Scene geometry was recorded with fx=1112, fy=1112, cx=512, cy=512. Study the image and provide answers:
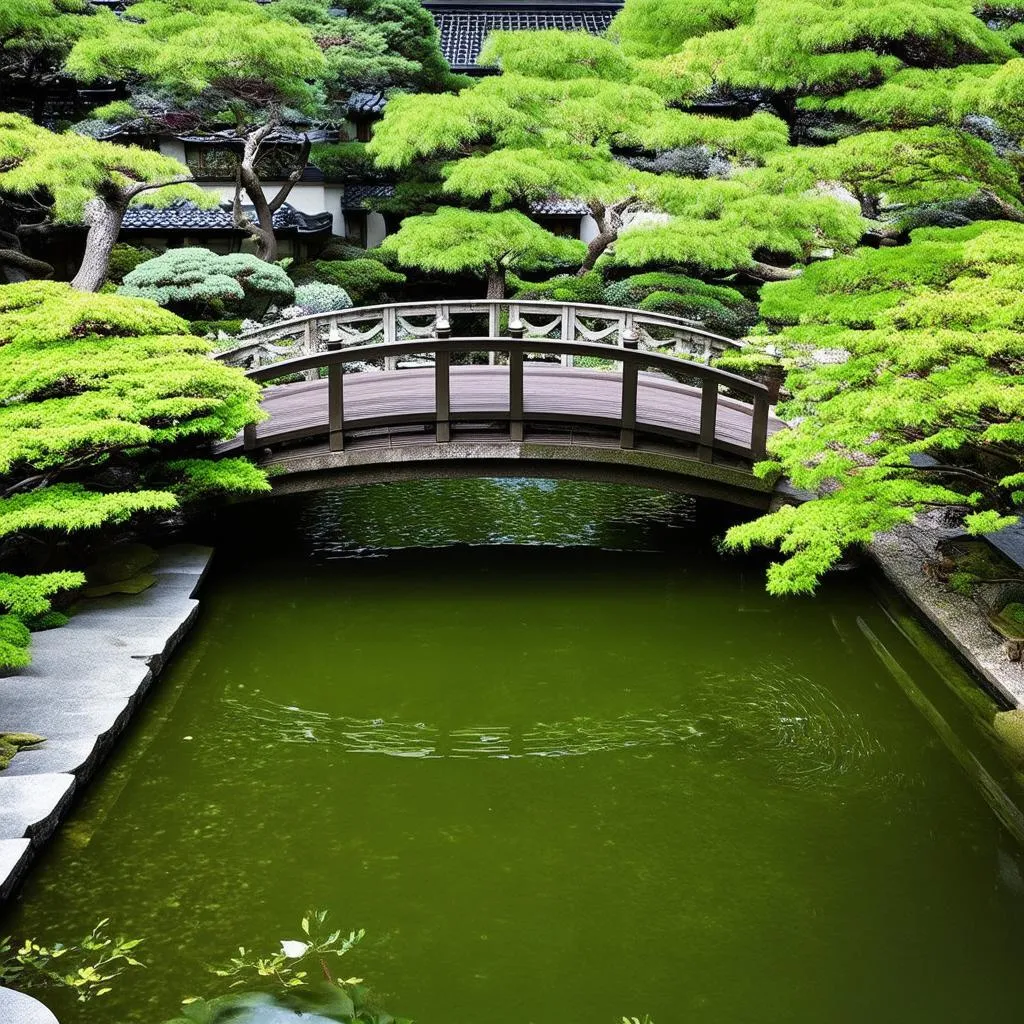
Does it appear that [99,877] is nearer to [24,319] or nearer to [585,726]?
[585,726]

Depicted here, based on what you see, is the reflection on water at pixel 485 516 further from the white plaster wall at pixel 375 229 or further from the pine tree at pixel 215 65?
the white plaster wall at pixel 375 229

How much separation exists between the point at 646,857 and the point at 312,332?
10527mm

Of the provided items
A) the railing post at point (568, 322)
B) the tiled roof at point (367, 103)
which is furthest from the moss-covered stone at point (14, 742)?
the tiled roof at point (367, 103)

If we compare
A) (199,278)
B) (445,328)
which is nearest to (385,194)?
(199,278)

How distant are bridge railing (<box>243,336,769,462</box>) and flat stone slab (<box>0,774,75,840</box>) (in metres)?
5.22

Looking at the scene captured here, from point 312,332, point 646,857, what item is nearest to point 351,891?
point 646,857

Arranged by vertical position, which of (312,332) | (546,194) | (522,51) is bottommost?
(312,332)

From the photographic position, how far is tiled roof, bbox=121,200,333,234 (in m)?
22.9

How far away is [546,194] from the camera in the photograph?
58.4 feet

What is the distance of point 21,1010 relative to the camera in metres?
5.20

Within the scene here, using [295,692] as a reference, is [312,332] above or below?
above

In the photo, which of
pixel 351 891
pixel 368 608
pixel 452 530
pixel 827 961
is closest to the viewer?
pixel 827 961

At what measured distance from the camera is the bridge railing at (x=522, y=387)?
11.3m

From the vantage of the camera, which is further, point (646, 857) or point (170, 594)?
point (170, 594)
